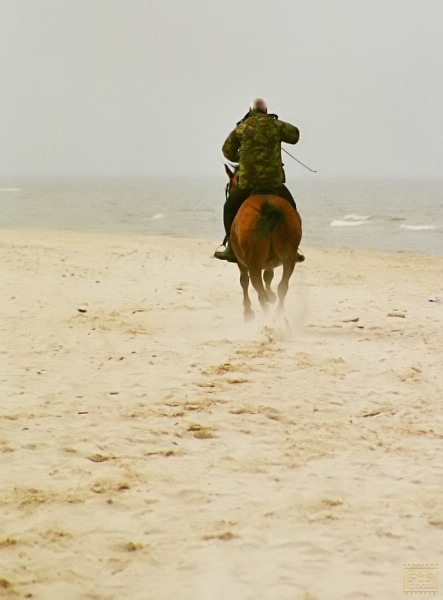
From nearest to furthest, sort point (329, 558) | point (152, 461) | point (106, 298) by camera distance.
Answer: point (329, 558) → point (152, 461) → point (106, 298)

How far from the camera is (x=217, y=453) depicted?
4.75m

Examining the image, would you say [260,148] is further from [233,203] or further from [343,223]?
[343,223]

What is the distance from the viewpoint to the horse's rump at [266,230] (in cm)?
822

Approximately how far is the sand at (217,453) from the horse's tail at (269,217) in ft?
4.05

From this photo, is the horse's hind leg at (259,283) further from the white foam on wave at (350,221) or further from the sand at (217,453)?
the white foam on wave at (350,221)

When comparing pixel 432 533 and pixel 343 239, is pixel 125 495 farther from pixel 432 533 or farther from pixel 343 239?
pixel 343 239

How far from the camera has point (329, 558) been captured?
11.2 feet

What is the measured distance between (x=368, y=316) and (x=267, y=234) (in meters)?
2.38

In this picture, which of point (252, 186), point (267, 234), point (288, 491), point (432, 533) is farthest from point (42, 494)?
point (252, 186)

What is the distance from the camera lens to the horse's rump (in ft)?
27.0

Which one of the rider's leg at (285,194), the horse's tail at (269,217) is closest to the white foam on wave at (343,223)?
the rider's leg at (285,194)

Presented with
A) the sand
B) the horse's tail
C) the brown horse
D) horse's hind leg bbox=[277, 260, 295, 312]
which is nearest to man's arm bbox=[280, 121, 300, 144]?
the brown horse

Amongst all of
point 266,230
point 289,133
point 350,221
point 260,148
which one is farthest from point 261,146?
point 350,221

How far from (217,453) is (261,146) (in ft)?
15.8
